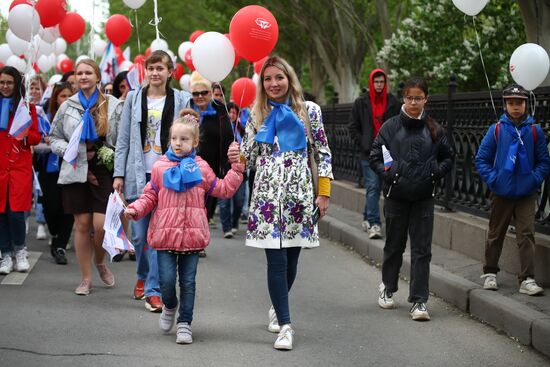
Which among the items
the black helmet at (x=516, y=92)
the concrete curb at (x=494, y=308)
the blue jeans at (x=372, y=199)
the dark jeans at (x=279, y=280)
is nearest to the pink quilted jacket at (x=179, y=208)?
the dark jeans at (x=279, y=280)

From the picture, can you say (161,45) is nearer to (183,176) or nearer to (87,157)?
(87,157)

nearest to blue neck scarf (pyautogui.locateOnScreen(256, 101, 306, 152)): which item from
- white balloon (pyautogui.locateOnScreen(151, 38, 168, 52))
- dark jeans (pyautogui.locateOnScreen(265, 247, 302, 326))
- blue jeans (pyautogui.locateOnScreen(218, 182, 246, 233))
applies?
dark jeans (pyautogui.locateOnScreen(265, 247, 302, 326))

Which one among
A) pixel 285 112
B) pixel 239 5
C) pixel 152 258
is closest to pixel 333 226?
pixel 152 258

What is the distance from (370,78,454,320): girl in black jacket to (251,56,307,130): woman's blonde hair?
1.20 m

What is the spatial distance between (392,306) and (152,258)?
77.2 inches

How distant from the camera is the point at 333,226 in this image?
518 inches

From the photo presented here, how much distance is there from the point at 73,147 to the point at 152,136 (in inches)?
39.5

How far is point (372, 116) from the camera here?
40.0 feet

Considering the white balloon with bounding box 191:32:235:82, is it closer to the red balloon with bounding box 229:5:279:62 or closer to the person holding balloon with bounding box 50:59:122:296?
the red balloon with bounding box 229:5:279:62

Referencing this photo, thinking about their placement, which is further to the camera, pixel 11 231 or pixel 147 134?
pixel 11 231

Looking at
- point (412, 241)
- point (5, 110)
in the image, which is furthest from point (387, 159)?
Result: point (5, 110)

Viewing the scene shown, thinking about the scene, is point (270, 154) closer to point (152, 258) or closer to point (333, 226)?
point (152, 258)

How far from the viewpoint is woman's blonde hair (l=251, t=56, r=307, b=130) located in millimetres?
6805

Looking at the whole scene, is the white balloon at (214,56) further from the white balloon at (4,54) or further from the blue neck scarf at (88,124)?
the white balloon at (4,54)
